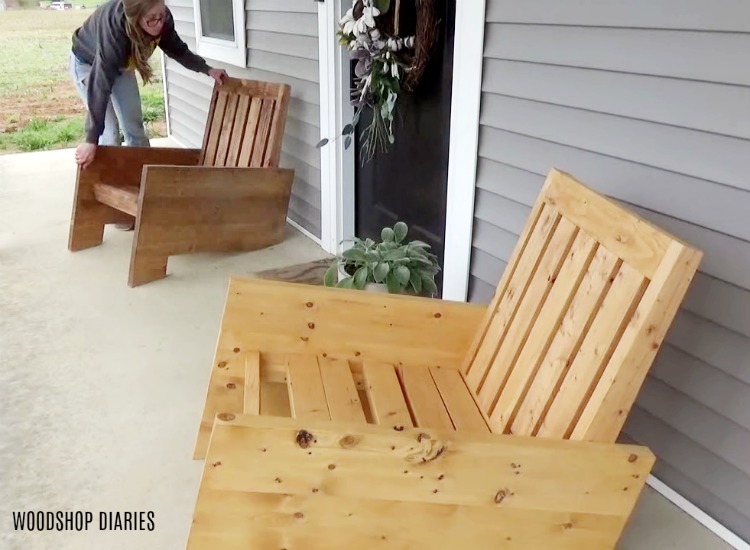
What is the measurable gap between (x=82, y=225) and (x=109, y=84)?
730 mm

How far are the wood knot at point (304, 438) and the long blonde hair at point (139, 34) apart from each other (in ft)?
8.64

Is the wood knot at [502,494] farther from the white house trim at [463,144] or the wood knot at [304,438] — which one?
the white house trim at [463,144]

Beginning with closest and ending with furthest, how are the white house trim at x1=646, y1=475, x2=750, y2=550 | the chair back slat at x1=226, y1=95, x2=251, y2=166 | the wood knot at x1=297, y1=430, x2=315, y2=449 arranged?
the wood knot at x1=297, y1=430, x2=315, y2=449
the white house trim at x1=646, y1=475, x2=750, y2=550
the chair back slat at x1=226, y1=95, x2=251, y2=166

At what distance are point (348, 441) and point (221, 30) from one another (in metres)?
3.92

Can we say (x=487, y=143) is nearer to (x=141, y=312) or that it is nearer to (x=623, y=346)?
(x=623, y=346)

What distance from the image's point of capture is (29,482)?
1.87 m

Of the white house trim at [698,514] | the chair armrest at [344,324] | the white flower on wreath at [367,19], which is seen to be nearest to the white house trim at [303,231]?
the white flower on wreath at [367,19]

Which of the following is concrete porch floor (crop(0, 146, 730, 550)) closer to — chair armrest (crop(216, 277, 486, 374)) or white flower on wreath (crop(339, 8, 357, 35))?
chair armrest (crop(216, 277, 486, 374))

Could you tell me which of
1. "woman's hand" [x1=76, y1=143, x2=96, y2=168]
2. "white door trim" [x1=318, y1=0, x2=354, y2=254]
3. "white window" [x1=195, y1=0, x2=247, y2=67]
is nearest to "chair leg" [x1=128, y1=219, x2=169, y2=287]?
"woman's hand" [x1=76, y1=143, x2=96, y2=168]

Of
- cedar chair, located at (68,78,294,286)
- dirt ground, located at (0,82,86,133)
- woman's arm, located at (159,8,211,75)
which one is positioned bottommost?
dirt ground, located at (0,82,86,133)

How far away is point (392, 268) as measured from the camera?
2.26 metres

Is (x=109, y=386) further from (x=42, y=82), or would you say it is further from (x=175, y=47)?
(x=42, y=82)

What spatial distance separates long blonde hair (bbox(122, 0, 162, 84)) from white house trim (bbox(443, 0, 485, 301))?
1648 millimetres

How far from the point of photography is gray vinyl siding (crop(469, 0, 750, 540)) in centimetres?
155
